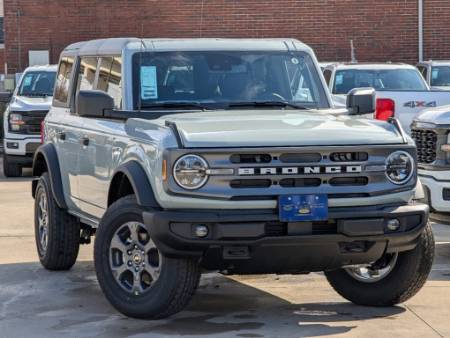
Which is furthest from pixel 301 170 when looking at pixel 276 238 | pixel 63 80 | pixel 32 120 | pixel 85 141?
pixel 32 120

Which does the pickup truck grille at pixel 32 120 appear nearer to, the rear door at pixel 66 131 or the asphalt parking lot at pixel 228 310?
the rear door at pixel 66 131

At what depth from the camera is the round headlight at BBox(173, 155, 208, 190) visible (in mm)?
6762

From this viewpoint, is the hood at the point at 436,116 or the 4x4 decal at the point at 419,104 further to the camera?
the 4x4 decal at the point at 419,104

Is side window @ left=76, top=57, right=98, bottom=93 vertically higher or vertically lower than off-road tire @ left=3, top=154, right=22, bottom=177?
higher

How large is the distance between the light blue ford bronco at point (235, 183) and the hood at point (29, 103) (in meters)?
10.3

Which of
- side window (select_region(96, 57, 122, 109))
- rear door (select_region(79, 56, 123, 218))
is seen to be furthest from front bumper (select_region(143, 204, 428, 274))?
side window (select_region(96, 57, 122, 109))

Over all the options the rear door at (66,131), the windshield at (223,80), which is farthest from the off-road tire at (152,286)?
the rear door at (66,131)

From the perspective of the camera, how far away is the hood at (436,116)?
9539 mm

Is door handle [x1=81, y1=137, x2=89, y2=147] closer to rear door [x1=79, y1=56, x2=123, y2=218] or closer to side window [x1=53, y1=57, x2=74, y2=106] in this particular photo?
rear door [x1=79, y1=56, x2=123, y2=218]

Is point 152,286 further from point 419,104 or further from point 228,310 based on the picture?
point 419,104

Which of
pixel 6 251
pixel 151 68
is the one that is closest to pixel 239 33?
pixel 6 251

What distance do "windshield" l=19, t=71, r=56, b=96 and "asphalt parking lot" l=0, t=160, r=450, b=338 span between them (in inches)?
388

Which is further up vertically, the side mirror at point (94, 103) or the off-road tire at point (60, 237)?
the side mirror at point (94, 103)

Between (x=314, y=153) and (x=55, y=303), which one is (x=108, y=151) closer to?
(x=55, y=303)
